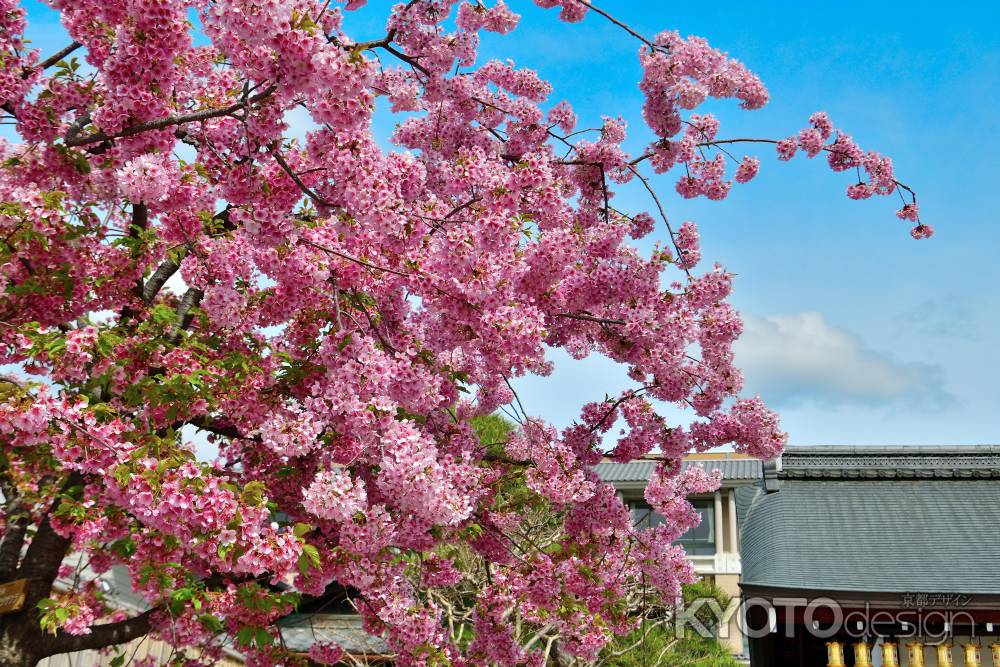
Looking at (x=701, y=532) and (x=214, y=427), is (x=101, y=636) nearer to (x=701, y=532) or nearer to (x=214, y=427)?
(x=214, y=427)

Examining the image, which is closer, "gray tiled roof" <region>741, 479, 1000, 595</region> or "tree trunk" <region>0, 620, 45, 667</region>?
"tree trunk" <region>0, 620, 45, 667</region>

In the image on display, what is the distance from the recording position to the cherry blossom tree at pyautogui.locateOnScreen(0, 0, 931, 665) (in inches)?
157

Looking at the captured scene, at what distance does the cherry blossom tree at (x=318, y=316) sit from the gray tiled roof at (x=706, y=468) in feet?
53.2

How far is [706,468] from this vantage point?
23.0 m

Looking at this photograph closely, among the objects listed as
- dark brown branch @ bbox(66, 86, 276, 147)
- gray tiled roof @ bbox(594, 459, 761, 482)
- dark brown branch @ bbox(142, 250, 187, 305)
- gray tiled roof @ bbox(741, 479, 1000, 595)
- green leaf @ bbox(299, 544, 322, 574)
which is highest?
gray tiled roof @ bbox(594, 459, 761, 482)

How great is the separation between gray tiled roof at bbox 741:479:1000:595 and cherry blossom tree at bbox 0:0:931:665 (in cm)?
263

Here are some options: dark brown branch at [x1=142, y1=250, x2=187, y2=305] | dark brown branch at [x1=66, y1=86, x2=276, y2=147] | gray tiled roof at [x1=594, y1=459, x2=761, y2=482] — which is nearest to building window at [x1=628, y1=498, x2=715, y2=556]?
gray tiled roof at [x1=594, y1=459, x2=761, y2=482]

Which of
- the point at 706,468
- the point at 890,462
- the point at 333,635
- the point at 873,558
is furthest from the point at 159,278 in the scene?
the point at 706,468

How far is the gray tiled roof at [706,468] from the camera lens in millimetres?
22719

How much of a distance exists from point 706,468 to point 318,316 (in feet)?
63.9

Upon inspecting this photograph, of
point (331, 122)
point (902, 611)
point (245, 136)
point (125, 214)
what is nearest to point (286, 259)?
point (245, 136)

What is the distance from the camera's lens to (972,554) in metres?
8.98

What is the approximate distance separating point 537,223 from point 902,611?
592cm

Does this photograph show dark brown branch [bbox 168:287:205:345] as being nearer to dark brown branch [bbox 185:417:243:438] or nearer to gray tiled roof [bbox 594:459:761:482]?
dark brown branch [bbox 185:417:243:438]
